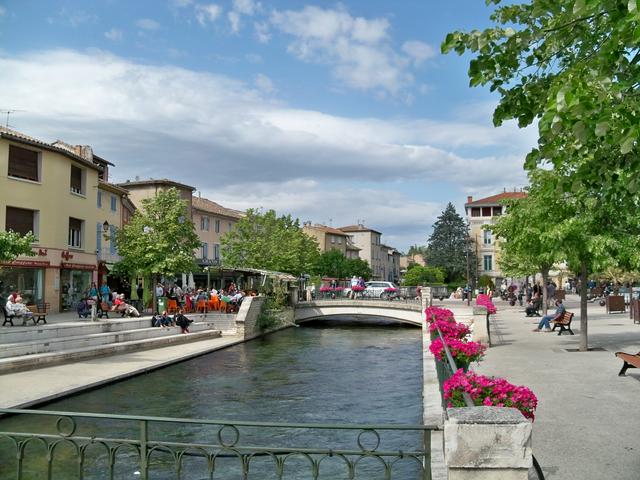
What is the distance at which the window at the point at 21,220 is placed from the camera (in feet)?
95.0

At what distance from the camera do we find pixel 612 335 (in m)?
20.3

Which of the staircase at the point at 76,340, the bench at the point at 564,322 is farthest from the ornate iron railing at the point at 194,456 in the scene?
the bench at the point at 564,322

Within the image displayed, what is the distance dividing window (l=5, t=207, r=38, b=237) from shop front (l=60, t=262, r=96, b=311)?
8.54 ft

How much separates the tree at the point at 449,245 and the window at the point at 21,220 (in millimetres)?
62848

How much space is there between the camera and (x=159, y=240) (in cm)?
3103

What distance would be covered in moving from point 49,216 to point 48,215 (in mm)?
92

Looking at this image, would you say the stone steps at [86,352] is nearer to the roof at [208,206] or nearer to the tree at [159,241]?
the tree at [159,241]

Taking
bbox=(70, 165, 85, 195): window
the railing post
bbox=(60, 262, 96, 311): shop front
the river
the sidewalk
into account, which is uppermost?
bbox=(70, 165, 85, 195): window

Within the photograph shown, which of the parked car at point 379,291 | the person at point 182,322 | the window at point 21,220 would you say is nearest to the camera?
the person at point 182,322

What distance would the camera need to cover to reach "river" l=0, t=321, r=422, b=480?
36.3 ft

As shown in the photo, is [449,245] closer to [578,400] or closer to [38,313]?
[38,313]

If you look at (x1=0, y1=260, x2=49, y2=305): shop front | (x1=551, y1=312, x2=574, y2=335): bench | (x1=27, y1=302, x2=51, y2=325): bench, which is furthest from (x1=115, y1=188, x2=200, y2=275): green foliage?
(x1=551, y1=312, x2=574, y2=335): bench

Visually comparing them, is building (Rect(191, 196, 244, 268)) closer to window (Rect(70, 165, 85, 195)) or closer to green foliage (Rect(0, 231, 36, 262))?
window (Rect(70, 165, 85, 195))

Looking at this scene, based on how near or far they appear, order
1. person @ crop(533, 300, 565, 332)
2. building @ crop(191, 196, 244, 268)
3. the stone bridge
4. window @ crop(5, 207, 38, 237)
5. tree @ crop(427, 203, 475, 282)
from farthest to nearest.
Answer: tree @ crop(427, 203, 475, 282), building @ crop(191, 196, 244, 268), the stone bridge, window @ crop(5, 207, 38, 237), person @ crop(533, 300, 565, 332)
